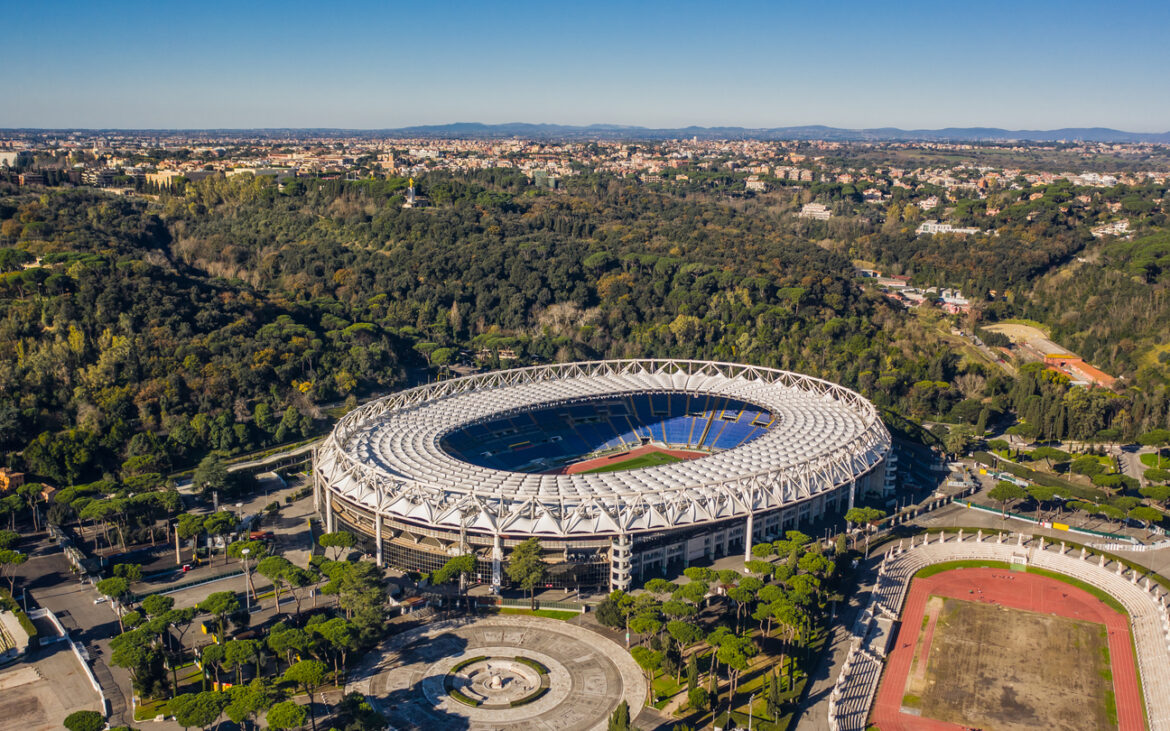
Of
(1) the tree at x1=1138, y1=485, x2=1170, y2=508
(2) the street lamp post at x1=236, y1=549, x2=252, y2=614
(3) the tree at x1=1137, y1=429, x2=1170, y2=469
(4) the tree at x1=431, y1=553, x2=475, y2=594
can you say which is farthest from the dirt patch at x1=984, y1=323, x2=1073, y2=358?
(2) the street lamp post at x1=236, y1=549, x2=252, y2=614

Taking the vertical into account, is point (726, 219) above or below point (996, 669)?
above

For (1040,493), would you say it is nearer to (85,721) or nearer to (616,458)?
(616,458)

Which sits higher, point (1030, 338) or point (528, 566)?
point (1030, 338)

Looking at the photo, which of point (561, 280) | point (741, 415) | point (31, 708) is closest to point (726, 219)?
point (561, 280)

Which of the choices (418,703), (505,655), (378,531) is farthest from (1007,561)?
(378,531)

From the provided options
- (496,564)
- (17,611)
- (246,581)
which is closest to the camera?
(17,611)

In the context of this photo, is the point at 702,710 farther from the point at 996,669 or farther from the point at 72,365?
the point at 72,365

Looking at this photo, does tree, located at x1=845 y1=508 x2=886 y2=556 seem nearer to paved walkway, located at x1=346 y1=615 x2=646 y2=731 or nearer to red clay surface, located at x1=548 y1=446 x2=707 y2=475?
red clay surface, located at x1=548 y1=446 x2=707 y2=475

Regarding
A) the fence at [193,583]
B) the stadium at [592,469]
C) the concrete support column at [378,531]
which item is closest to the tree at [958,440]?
the stadium at [592,469]
